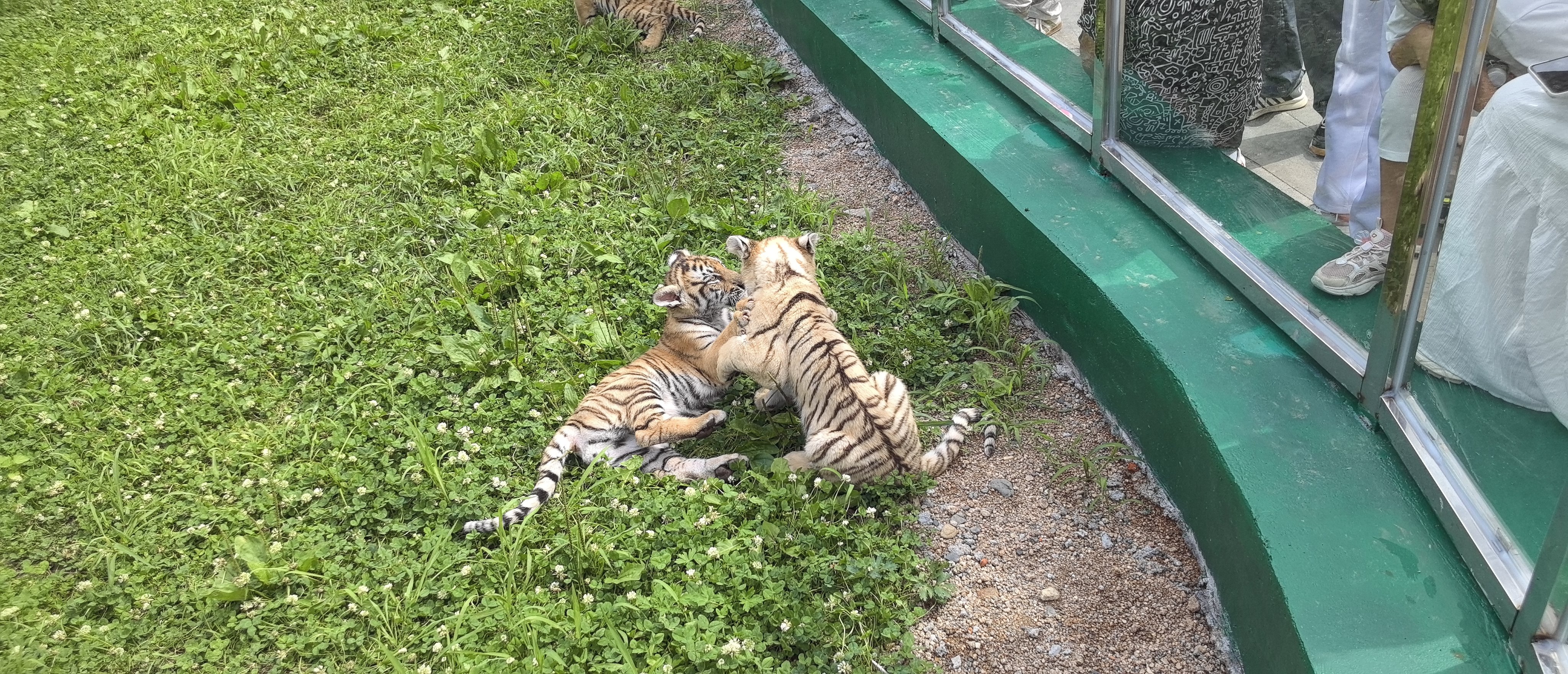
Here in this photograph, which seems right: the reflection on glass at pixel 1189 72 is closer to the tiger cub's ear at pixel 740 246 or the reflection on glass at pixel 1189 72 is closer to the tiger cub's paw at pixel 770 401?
the tiger cub's ear at pixel 740 246

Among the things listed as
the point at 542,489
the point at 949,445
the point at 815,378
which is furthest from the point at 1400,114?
the point at 542,489

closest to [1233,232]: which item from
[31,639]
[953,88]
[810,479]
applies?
[810,479]

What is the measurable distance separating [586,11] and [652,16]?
0.66 metres

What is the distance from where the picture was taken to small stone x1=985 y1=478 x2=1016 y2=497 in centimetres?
376

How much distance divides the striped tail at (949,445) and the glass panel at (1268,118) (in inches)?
46.0

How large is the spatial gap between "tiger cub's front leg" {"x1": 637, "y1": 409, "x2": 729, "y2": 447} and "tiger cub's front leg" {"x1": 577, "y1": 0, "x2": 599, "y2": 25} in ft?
16.8

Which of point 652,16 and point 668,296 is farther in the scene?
point 652,16

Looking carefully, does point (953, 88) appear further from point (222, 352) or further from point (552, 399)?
point (222, 352)

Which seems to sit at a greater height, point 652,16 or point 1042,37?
point 1042,37

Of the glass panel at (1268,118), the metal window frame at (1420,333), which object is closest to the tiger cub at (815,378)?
the metal window frame at (1420,333)

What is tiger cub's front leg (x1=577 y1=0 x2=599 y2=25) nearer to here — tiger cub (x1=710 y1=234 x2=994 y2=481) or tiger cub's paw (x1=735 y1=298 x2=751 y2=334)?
tiger cub (x1=710 y1=234 x2=994 y2=481)

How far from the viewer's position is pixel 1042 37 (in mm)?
4984

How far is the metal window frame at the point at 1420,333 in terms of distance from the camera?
2428mm

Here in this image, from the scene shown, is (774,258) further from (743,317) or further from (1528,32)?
Answer: (1528,32)
